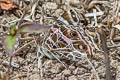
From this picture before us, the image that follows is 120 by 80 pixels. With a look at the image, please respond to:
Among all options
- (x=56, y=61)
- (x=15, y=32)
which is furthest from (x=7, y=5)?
(x=15, y=32)

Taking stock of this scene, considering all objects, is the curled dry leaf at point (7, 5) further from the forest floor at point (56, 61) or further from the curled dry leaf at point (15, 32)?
the curled dry leaf at point (15, 32)

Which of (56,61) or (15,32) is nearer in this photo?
(15,32)

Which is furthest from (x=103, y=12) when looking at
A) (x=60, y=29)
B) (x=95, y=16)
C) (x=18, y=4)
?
(x=18, y=4)

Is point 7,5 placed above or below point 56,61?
above

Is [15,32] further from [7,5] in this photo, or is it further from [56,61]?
→ [7,5]

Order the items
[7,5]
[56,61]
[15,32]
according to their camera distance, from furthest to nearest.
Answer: [7,5] < [56,61] < [15,32]

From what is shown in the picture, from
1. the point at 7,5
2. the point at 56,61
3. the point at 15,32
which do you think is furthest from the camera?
the point at 7,5

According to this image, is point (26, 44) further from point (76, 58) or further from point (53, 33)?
point (76, 58)

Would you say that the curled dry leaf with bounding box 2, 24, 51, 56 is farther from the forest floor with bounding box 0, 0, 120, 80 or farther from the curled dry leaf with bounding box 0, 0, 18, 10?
the curled dry leaf with bounding box 0, 0, 18, 10

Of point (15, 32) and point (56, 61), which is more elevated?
point (15, 32)

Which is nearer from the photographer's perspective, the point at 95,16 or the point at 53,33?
the point at 53,33

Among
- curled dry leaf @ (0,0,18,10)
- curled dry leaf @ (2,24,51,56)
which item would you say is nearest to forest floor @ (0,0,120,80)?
curled dry leaf @ (0,0,18,10)
